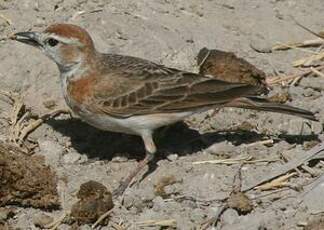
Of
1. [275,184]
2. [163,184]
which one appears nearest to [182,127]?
[163,184]

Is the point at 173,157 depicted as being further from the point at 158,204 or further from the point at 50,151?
the point at 50,151

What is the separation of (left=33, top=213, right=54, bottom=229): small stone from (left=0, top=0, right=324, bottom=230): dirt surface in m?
0.04

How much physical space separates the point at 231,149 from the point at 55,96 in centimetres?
175

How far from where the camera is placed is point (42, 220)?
659 centimetres

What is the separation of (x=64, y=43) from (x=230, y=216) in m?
2.07

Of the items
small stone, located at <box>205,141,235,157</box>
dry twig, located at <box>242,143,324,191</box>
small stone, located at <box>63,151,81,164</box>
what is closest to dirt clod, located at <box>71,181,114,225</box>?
small stone, located at <box>63,151,81,164</box>

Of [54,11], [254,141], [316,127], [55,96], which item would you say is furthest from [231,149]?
[54,11]

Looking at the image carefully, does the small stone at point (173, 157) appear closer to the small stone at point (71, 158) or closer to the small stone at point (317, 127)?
the small stone at point (71, 158)

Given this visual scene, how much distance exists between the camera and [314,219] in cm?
632

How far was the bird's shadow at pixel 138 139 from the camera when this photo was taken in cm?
747

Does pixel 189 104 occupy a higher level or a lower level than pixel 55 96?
higher

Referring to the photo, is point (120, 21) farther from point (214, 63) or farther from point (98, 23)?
point (214, 63)

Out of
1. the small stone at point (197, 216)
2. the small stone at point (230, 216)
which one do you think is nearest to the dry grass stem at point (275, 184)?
the small stone at point (230, 216)

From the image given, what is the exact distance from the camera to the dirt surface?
6.63m
